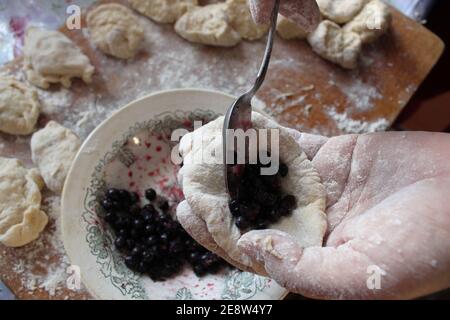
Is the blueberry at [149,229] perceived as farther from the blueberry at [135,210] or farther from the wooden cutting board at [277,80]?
the wooden cutting board at [277,80]

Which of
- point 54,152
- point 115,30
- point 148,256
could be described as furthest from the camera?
point 115,30

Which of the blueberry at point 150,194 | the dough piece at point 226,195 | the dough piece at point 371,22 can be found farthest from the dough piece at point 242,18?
the blueberry at point 150,194

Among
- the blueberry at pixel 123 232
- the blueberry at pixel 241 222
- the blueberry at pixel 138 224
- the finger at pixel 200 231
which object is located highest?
the blueberry at pixel 241 222

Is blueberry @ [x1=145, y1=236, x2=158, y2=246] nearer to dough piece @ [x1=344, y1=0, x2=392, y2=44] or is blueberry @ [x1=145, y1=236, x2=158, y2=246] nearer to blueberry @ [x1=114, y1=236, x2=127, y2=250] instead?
blueberry @ [x1=114, y1=236, x2=127, y2=250]

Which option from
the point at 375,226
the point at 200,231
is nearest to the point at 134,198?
the point at 200,231

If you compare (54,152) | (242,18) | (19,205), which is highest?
(242,18)

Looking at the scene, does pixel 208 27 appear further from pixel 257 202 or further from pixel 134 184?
pixel 257 202
